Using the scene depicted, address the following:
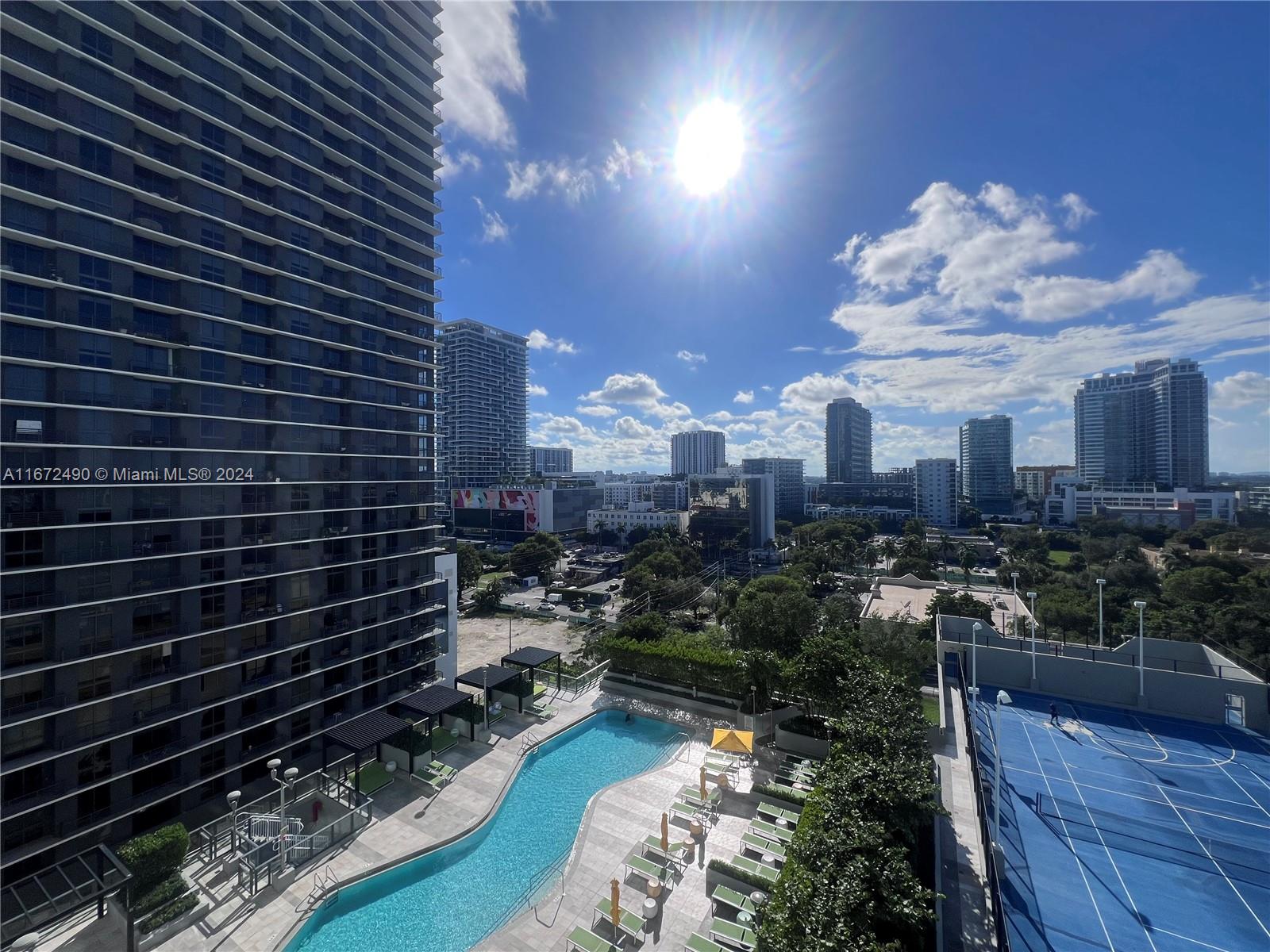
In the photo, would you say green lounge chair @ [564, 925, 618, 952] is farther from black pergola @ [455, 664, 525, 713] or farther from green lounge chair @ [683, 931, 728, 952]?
black pergola @ [455, 664, 525, 713]

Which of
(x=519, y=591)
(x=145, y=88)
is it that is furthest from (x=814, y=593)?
(x=145, y=88)

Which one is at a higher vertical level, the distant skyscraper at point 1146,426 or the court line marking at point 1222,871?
the distant skyscraper at point 1146,426

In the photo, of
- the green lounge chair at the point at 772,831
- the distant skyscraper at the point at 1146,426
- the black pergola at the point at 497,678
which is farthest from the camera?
the distant skyscraper at the point at 1146,426

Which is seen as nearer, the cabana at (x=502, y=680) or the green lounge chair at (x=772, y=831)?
the green lounge chair at (x=772, y=831)

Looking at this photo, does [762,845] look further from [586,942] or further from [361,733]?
[361,733]

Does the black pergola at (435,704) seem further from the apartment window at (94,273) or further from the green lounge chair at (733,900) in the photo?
the apartment window at (94,273)

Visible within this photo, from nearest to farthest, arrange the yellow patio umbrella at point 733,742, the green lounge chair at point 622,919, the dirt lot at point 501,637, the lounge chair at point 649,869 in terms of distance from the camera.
→ 1. the green lounge chair at point 622,919
2. the lounge chair at point 649,869
3. the yellow patio umbrella at point 733,742
4. the dirt lot at point 501,637

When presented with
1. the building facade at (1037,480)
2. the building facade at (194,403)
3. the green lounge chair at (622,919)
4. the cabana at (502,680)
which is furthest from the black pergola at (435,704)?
the building facade at (1037,480)
